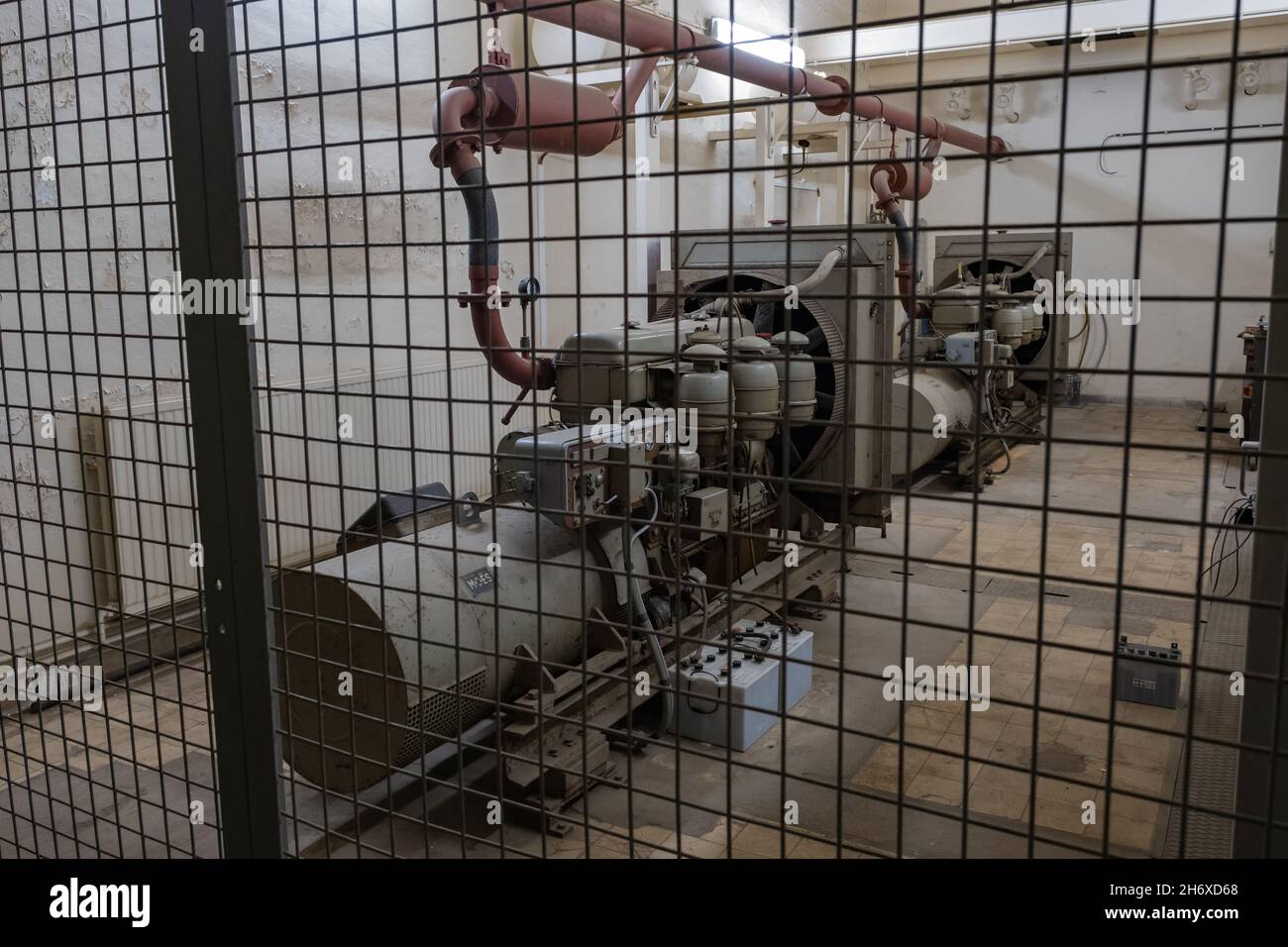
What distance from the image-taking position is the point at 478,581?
10.1 feet

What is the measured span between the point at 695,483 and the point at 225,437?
2.21 meters

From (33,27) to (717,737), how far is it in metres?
3.60

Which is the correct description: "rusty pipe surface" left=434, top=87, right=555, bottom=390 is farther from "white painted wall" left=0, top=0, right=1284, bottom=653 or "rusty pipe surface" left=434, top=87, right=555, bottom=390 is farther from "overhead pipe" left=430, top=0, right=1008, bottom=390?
"white painted wall" left=0, top=0, right=1284, bottom=653

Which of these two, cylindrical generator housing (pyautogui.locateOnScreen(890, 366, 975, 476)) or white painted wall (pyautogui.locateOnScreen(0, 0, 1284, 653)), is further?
cylindrical generator housing (pyautogui.locateOnScreen(890, 366, 975, 476))

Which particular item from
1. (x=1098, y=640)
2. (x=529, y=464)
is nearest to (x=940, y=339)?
(x=1098, y=640)

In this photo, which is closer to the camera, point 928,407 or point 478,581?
point 478,581

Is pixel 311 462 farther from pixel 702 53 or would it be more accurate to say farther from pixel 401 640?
pixel 702 53

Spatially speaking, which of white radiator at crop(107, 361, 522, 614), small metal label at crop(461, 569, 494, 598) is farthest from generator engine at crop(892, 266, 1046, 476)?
small metal label at crop(461, 569, 494, 598)

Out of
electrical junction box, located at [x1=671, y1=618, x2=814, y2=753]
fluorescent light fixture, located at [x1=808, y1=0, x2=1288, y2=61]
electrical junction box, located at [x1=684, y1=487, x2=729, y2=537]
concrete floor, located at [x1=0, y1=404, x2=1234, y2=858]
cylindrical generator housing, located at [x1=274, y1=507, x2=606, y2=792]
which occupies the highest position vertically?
fluorescent light fixture, located at [x1=808, y1=0, x2=1288, y2=61]

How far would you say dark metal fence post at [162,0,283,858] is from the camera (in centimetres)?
165

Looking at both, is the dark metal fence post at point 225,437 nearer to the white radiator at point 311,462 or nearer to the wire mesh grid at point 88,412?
the white radiator at point 311,462

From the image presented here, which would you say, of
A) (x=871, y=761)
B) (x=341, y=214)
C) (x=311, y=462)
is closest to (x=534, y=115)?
(x=311, y=462)

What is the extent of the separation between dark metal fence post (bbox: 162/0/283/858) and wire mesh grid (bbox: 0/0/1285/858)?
1.1 inches
